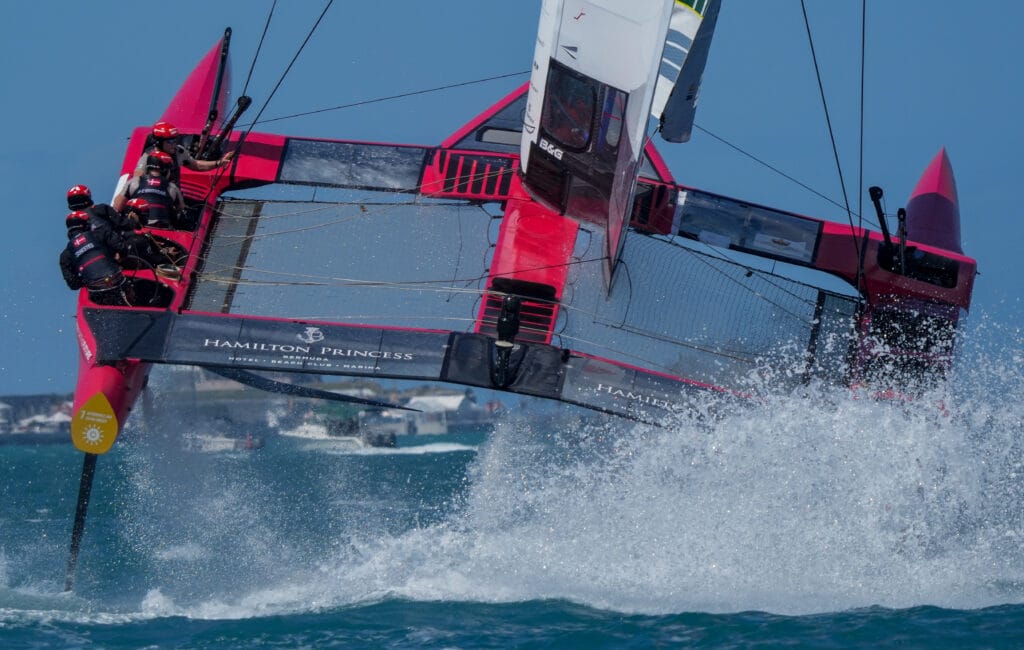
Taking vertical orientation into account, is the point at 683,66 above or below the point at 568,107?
above

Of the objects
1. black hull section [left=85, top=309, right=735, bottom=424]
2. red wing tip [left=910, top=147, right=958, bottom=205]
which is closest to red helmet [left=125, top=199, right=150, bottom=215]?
black hull section [left=85, top=309, right=735, bottom=424]

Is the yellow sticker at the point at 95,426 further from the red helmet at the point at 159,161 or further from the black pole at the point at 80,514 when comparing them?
the red helmet at the point at 159,161

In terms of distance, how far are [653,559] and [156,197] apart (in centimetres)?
369

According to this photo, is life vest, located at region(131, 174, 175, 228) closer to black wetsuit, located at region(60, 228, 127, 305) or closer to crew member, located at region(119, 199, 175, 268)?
crew member, located at region(119, 199, 175, 268)

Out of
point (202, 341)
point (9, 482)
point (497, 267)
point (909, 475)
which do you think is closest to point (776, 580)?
point (909, 475)

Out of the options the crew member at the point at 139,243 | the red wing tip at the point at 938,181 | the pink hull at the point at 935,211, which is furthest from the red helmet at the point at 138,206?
the red wing tip at the point at 938,181

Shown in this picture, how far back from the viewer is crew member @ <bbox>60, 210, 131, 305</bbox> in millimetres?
6723

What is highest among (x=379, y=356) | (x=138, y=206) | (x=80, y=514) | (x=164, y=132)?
(x=164, y=132)

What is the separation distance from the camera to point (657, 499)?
6.43 meters

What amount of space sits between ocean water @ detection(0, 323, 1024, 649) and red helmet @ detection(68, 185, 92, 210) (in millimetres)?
1410

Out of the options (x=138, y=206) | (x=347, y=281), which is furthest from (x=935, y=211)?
(x=138, y=206)

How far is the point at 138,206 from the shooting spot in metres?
7.51

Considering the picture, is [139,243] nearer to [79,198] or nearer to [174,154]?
[79,198]

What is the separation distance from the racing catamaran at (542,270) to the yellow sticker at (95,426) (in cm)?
1
